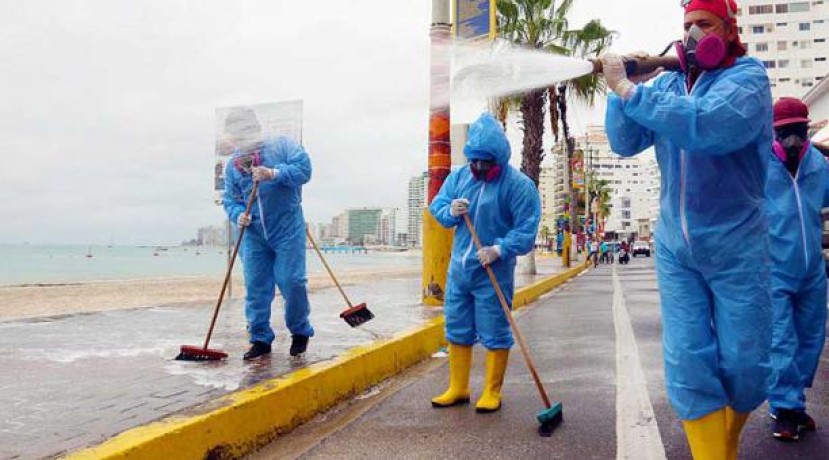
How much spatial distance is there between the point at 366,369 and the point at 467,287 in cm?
128

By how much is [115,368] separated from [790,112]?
178 inches

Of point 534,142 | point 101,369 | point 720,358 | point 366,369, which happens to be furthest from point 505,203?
point 534,142

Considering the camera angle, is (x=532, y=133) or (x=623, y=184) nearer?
(x=532, y=133)

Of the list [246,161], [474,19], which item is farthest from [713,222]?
[474,19]

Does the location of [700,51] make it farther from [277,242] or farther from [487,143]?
[277,242]

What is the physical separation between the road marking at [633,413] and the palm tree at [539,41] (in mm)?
15414

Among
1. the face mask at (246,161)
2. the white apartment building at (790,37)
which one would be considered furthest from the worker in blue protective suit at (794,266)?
the white apartment building at (790,37)

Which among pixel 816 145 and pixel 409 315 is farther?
pixel 409 315

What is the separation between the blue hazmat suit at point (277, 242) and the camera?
5180 mm

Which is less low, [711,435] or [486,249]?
[486,249]

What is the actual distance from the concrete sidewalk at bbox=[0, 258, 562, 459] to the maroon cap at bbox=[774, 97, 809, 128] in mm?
3320

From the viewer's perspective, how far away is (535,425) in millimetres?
3832

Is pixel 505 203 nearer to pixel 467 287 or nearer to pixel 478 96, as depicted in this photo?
pixel 467 287

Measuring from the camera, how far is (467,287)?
169 inches
